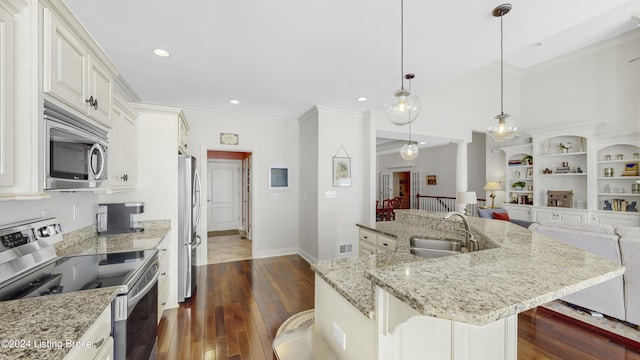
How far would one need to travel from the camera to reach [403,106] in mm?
1978

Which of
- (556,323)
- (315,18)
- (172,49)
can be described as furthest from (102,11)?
(556,323)

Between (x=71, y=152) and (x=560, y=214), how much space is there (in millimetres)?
7690

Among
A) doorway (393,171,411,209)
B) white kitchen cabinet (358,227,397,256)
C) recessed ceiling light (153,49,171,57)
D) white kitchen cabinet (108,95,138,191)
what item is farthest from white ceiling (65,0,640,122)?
doorway (393,171,411,209)

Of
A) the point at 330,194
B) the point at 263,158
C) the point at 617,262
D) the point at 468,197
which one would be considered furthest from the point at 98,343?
the point at 468,197

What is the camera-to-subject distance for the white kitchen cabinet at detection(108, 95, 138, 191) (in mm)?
2104

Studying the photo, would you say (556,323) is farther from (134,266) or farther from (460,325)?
(134,266)

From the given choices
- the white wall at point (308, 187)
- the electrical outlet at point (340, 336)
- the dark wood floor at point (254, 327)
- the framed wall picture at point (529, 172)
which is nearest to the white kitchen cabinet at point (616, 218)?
the framed wall picture at point (529, 172)

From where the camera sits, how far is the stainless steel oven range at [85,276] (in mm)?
1311

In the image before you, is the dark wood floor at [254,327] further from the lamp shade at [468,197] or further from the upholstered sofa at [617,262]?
the lamp shade at [468,197]

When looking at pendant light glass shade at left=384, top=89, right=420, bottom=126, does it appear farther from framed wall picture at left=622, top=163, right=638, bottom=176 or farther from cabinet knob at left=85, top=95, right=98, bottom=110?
framed wall picture at left=622, top=163, right=638, bottom=176

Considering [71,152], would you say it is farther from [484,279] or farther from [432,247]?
[432,247]

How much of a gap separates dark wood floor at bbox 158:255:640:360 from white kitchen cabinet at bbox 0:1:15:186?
1.73m

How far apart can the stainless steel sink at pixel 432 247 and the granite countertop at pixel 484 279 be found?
562 millimetres

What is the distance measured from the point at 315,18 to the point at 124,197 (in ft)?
8.55
